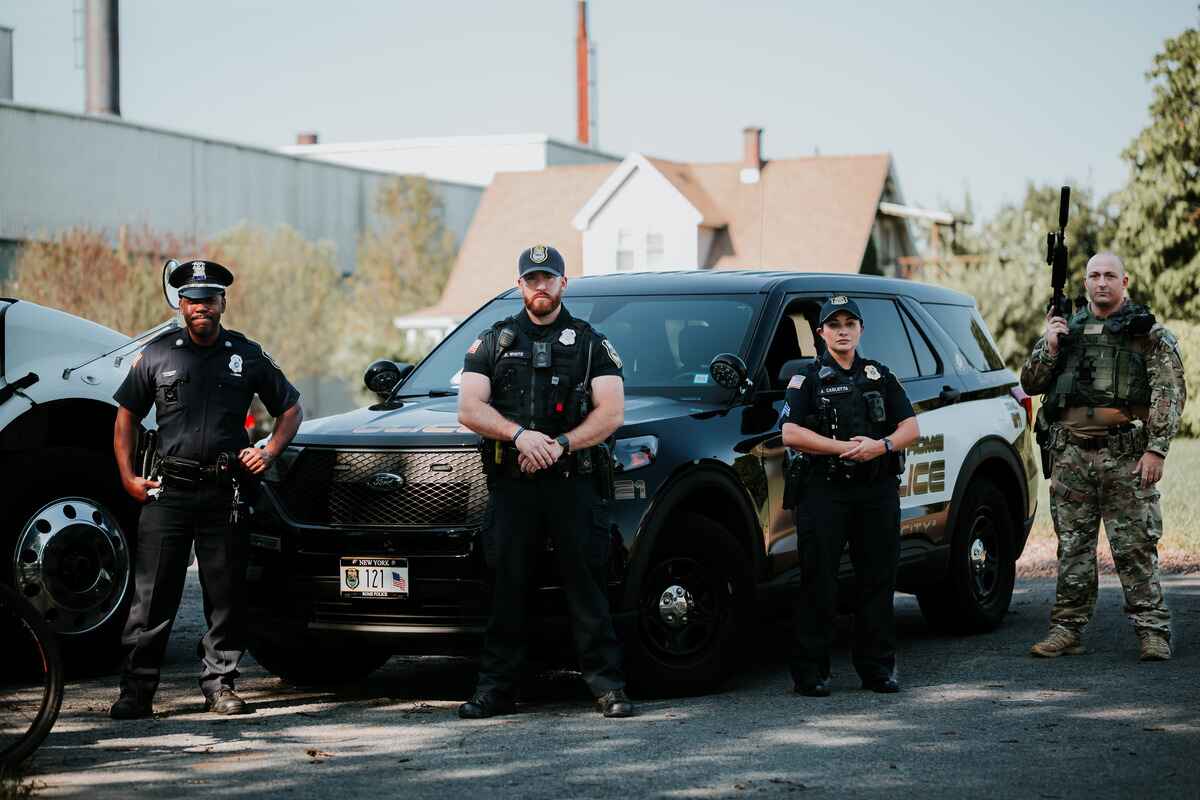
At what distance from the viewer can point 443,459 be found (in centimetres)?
724

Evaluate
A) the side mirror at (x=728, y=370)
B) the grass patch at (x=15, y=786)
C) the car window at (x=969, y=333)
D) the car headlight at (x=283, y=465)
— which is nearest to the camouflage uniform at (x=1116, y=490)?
the car window at (x=969, y=333)

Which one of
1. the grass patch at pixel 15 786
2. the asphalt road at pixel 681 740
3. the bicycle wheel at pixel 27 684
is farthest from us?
the bicycle wheel at pixel 27 684

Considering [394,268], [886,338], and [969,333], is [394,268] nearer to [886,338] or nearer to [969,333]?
[969,333]

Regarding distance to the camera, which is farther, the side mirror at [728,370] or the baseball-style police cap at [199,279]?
the side mirror at [728,370]

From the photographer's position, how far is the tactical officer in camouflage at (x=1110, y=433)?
8.66 meters

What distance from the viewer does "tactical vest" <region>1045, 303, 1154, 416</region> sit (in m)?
8.69

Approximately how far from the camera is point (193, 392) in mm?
7395

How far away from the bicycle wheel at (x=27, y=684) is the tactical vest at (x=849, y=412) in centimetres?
337

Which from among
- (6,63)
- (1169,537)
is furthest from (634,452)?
(6,63)

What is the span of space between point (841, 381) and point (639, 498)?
3.90 ft

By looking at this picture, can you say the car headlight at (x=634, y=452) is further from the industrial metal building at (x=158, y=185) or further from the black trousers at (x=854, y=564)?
the industrial metal building at (x=158, y=185)

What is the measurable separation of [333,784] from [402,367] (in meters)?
3.33

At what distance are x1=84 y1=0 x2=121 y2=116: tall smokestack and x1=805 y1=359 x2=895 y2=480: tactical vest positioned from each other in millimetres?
46097

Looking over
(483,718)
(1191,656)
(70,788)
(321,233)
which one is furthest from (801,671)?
(321,233)
